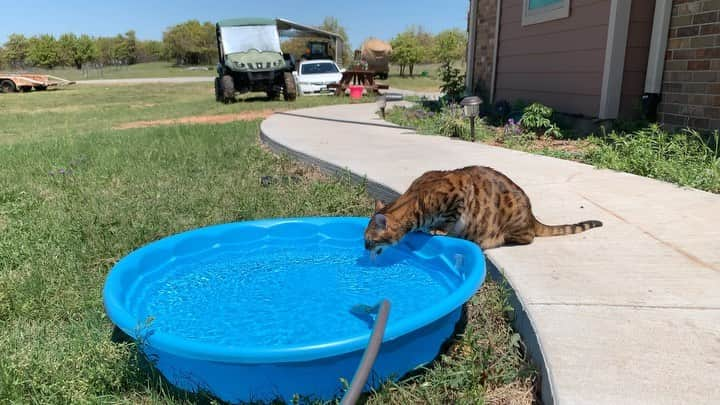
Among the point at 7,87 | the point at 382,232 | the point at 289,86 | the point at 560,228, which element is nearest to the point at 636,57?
the point at 560,228

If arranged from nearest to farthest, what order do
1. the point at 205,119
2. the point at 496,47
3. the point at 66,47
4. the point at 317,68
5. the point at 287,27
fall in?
the point at 496,47, the point at 205,119, the point at 317,68, the point at 287,27, the point at 66,47

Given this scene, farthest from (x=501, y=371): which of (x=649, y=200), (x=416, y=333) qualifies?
(x=649, y=200)

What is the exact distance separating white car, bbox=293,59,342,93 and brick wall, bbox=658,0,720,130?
52.6 ft

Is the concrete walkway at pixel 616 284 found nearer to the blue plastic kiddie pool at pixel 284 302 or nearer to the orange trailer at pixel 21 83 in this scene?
the blue plastic kiddie pool at pixel 284 302

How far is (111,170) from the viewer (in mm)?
6035

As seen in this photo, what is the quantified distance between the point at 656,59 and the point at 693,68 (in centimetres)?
57

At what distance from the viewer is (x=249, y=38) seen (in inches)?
656

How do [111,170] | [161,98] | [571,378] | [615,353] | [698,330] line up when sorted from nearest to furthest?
[571,378] → [615,353] → [698,330] → [111,170] → [161,98]

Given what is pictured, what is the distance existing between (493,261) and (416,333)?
941mm

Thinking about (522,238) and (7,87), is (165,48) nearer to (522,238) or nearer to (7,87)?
(7,87)

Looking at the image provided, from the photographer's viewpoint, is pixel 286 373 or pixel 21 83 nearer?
pixel 286 373

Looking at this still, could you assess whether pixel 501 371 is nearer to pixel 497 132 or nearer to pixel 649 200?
pixel 649 200

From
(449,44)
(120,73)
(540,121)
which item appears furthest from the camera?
(120,73)

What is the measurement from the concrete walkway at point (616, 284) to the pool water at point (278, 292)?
0.62m
